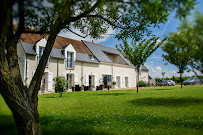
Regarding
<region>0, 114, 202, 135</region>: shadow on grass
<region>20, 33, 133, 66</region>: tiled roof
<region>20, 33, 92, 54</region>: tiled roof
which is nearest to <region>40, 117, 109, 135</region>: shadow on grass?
<region>0, 114, 202, 135</region>: shadow on grass

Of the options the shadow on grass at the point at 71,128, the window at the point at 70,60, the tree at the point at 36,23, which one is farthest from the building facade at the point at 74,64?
the tree at the point at 36,23

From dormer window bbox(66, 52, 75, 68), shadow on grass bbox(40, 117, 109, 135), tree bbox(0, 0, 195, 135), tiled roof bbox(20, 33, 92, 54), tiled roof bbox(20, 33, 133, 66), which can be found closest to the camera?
tree bbox(0, 0, 195, 135)

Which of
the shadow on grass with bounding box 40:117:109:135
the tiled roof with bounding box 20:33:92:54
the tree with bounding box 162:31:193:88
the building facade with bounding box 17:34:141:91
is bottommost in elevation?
the shadow on grass with bounding box 40:117:109:135

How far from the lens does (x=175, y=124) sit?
4645 mm

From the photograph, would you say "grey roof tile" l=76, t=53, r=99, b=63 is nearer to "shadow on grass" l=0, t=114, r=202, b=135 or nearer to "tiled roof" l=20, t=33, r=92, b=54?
"tiled roof" l=20, t=33, r=92, b=54

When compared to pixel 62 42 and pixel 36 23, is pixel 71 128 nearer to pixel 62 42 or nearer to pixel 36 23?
pixel 36 23

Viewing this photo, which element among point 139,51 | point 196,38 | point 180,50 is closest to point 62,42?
point 139,51

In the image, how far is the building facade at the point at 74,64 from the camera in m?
16.9

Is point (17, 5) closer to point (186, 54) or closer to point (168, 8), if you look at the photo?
point (168, 8)

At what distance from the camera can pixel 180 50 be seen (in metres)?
2.16

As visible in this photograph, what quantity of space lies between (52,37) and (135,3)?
1.64m

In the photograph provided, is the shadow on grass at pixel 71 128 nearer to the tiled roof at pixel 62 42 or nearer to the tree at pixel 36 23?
the tree at pixel 36 23

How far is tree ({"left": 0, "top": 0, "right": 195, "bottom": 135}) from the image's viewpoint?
6.92 feet

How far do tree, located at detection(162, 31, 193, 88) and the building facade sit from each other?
11666 mm
